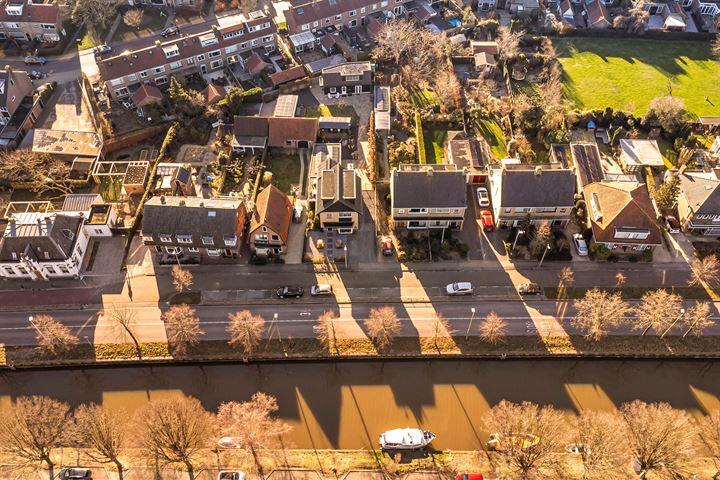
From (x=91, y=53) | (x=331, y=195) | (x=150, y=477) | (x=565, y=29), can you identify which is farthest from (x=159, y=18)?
(x=150, y=477)

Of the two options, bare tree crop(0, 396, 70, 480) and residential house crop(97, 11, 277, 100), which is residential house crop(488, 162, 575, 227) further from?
bare tree crop(0, 396, 70, 480)

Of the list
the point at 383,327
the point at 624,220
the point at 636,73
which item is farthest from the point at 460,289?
the point at 636,73

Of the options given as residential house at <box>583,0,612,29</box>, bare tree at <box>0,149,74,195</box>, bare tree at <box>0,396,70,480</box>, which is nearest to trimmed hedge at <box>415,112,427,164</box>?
residential house at <box>583,0,612,29</box>

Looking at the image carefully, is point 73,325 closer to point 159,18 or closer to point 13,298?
point 13,298

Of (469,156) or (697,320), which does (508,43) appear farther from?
(697,320)

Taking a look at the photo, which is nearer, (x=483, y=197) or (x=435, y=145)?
(x=483, y=197)

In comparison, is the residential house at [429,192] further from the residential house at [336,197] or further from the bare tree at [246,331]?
the bare tree at [246,331]
